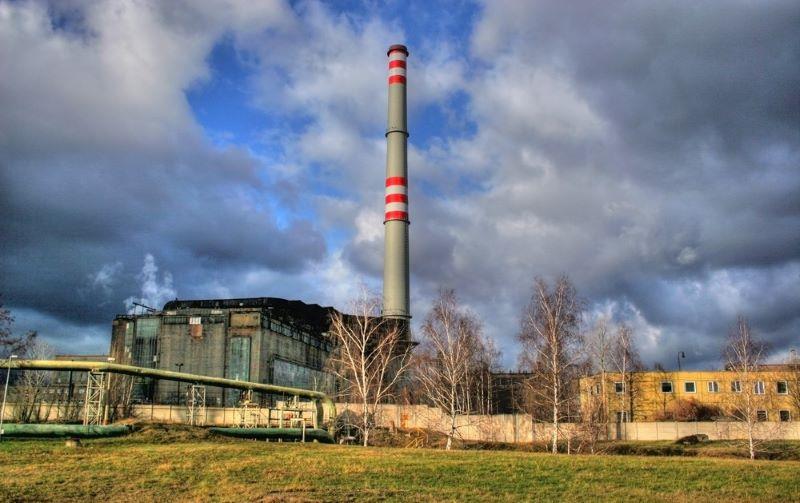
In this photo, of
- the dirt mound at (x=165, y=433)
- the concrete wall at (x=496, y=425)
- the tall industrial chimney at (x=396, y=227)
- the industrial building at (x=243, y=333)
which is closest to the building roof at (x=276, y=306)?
the industrial building at (x=243, y=333)

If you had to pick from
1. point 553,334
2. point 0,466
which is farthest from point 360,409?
point 0,466

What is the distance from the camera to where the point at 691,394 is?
2564 inches

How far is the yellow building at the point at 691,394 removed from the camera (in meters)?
60.7

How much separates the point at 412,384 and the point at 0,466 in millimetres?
35214

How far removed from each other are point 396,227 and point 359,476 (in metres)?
47.5

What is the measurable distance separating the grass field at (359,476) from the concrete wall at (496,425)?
2031 cm

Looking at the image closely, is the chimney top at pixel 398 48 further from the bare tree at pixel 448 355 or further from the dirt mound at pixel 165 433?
the dirt mound at pixel 165 433

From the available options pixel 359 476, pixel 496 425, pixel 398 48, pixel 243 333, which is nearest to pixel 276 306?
pixel 243 333

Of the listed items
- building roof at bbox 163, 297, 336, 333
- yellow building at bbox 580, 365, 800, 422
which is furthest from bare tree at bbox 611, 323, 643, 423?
building roof at bbox 163, 297, 336, 333

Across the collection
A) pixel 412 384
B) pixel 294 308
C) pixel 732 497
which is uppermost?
pixel 294 308

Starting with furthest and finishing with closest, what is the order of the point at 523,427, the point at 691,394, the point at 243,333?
1. the point at 691,394
2. the point at 243,333
3. the point at 523,427

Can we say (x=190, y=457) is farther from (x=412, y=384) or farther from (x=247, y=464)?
(x=412, y=384)

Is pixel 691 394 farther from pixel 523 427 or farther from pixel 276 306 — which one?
pixel 276 306

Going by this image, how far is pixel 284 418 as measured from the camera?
45.2m
